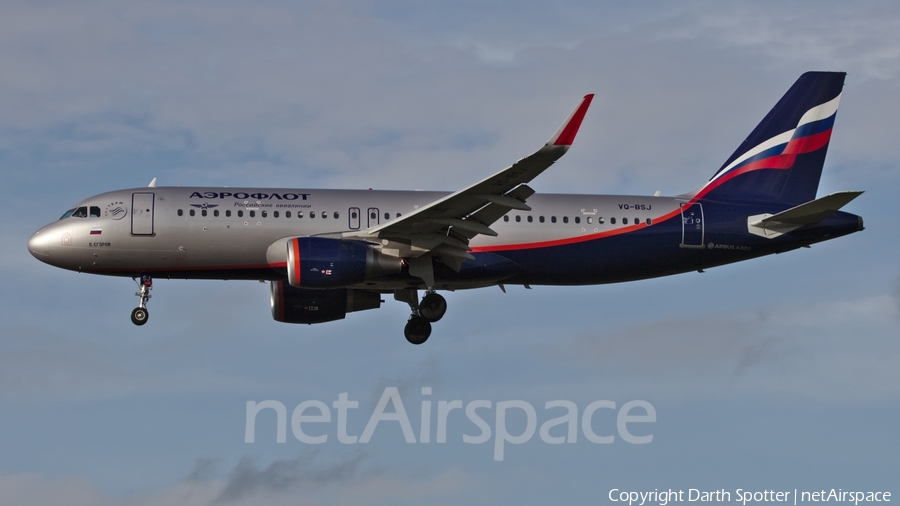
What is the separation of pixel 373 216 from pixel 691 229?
10.1 metres

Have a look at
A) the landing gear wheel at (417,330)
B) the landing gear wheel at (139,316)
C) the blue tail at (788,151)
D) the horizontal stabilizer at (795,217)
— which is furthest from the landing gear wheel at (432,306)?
the horizontal stabilizer at (795,217)

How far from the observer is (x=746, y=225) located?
39.8 m

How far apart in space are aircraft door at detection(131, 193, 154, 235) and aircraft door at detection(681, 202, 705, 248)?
16.3 m

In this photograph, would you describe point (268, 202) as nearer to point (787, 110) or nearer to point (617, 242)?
point (617, 242)

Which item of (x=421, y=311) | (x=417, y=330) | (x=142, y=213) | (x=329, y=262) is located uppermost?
(x=142, y=213)

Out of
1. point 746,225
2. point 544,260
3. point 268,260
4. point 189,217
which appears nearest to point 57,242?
point 189,217

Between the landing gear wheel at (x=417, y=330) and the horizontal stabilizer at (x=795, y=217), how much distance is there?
35.1 ft

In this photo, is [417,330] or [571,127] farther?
[417,330]

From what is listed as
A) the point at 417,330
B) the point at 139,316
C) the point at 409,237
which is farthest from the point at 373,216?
the point at 139,316

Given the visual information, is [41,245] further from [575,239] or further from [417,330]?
[575,239]

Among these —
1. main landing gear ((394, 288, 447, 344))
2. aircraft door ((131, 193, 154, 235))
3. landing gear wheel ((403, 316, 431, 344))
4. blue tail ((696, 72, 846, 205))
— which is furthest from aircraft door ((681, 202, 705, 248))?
aircraft door ((131, 193, 154, 235))

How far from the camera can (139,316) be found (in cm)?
3778

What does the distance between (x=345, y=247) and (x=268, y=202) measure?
3.39 meters

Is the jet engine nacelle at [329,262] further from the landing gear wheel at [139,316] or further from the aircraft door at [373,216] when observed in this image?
the landing gear wheel at [139,316]
